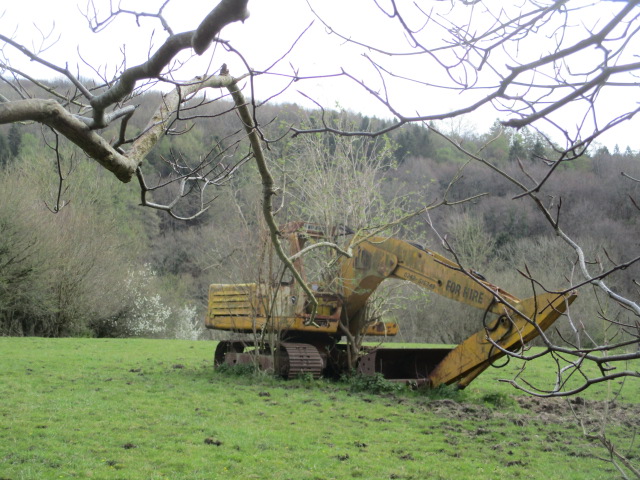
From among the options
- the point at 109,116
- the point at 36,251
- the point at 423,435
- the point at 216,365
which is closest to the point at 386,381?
the point at 423,435

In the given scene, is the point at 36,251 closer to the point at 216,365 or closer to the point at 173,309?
the point at 173,309

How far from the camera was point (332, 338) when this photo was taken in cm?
1287

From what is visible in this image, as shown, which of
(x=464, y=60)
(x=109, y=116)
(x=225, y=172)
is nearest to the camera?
(x=464, y=60)

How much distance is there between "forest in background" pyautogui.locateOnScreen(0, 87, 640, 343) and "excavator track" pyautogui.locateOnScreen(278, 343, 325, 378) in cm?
158

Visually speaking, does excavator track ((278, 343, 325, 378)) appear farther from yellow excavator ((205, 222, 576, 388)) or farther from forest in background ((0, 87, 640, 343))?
forest in background ((0, 87, 640, 343))

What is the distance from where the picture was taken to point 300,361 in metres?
11.9

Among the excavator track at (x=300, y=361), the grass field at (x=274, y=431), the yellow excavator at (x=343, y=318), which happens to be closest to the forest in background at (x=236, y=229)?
the yellow excavator at (x=343, y=318)

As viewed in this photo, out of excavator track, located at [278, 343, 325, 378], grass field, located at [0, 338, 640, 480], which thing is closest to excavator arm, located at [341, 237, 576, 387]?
grass field, located at [0, 338, 640, 480]

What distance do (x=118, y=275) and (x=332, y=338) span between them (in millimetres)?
18271

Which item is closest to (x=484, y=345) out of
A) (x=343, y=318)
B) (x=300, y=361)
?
(x=343, y=318)

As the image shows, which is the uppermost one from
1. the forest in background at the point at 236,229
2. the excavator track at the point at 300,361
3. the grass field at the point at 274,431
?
the forest in background at the point at 236,229

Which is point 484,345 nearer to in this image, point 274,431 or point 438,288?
point 438,288

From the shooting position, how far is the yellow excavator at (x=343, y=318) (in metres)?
10.5

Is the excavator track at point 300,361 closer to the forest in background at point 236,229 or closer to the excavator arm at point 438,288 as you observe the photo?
the excavator arm at point 438,288
